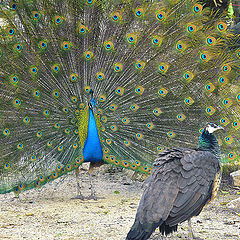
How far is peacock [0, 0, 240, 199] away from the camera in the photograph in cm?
525

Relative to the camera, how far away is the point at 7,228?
4.22 m

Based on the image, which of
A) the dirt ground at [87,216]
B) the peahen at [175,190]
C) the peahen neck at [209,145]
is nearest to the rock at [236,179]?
the dirt ground at [87,216]

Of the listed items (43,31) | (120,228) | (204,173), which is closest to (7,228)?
(120,228)

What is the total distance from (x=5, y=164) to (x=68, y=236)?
5.78 feet

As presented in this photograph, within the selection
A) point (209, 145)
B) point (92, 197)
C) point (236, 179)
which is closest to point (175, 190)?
point (209, 145)

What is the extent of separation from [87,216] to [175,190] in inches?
68.7

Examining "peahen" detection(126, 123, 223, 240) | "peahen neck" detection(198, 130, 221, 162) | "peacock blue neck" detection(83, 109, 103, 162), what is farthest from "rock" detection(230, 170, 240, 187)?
"peahen" detection(126, 123, 223, 240)

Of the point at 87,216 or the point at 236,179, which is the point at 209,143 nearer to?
the point at 87,216

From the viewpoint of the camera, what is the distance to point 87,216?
4.67 m

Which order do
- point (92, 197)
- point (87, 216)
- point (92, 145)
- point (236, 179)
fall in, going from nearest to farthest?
point (87, 216) < point (92, 145) < point (92, 197) < point (236, 179)

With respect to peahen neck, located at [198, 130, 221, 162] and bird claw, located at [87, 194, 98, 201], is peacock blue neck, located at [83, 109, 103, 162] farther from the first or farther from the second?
peahen neck, located at [198, 130, 221, 162]

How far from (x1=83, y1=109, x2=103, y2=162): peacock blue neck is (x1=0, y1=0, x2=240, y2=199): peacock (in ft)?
0.04

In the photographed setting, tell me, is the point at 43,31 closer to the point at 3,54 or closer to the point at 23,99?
the point at 3,54

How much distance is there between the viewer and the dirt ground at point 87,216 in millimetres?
3943
